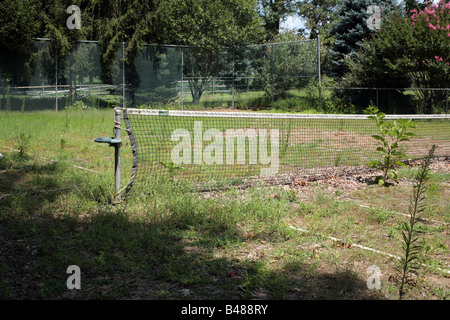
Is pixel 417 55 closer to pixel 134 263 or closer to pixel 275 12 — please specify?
pixel 134 263

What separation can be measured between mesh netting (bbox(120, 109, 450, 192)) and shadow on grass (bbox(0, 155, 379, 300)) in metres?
1.23

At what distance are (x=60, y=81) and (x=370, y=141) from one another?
1216 cm

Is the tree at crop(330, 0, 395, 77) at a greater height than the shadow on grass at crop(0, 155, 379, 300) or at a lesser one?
greater

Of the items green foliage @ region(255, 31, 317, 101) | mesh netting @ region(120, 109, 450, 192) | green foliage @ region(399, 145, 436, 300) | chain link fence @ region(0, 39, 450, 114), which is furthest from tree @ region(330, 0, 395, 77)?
green foliage @ region(399, 145, 436, 300)

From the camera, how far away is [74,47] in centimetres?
1802

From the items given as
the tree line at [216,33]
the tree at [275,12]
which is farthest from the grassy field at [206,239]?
the tree at [275,12]

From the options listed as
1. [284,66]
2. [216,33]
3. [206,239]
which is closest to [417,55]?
[284,66]

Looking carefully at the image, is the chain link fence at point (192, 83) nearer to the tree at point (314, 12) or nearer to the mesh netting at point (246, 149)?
the mesh netting at point (246, 149)

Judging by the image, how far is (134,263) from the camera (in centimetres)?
378

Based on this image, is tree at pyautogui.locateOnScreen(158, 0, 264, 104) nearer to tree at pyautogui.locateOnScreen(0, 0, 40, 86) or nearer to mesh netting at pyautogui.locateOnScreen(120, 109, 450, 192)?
tree at pyautogui.locateOnScreen(0, 0, 40, 86)

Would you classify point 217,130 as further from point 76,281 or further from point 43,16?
point 43,16

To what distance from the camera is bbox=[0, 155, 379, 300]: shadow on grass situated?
3332 millimetres

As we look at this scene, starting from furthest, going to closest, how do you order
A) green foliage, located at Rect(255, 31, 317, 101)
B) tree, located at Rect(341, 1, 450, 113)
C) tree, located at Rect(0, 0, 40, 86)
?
green foliage, located at Rect(255, 31, 317, 101) < tree, located at Rect(341, 1, 450, 113) < tree, located at Rect(0, 0, 40, 86)

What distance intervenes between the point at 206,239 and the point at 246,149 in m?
5.12
